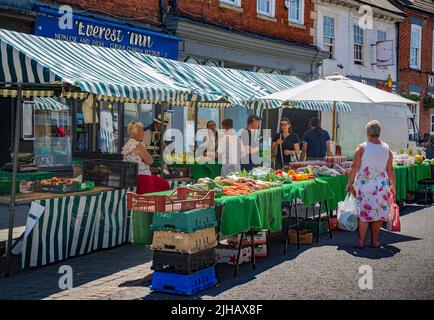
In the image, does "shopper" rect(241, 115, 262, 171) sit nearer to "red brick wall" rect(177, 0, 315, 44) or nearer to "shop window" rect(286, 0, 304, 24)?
"red brick wall" rect(177, 0, 315, 44)

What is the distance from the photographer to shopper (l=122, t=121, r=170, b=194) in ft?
30.3

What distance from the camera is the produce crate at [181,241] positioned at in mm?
6598

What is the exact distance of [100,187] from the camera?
9109mm

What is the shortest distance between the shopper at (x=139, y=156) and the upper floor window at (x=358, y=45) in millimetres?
18515

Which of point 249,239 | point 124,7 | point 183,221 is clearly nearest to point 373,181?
point 249,239

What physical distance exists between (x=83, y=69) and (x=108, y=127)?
22.7 feet

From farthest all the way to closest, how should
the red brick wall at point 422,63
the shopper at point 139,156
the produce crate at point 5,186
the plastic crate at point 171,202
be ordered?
the red brick wall at point 422,63 → the shopper at point 139,156 → the produce crate at point 5,186 → the plastic crate at point 171,202

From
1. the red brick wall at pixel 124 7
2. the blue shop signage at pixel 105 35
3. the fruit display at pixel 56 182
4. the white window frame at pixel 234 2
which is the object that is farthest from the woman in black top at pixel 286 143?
the white window frame at pixel 234 2

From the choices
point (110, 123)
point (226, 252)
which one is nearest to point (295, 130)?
point (110, 123)

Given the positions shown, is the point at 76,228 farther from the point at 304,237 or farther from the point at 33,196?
the point at 304,237

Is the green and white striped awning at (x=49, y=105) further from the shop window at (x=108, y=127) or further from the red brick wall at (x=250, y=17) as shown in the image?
the red brick wall at (x=250, y=17)

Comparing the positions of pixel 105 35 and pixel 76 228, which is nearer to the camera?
pixel 76 228

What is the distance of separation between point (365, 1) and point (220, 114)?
10434mm

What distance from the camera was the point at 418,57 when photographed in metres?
30.3
